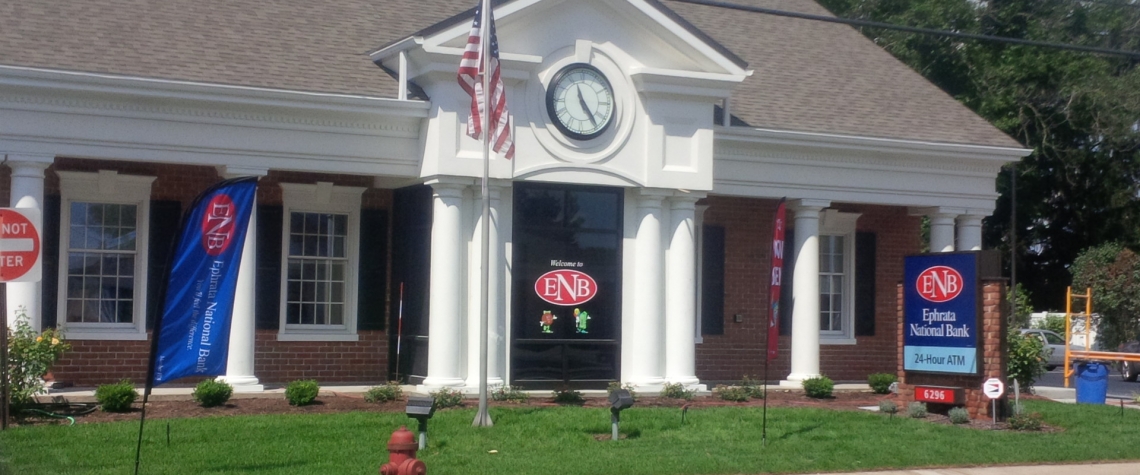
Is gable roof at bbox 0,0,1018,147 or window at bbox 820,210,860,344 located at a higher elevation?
gable roof at bbox 0,0,1018,147

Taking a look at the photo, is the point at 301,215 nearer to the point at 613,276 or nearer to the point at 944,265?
the point at 613,276

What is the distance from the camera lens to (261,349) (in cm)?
2009

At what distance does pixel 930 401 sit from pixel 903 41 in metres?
25.6

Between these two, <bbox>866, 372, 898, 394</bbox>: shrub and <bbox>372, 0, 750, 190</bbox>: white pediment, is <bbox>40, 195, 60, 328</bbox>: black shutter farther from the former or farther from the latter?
<bbox>866, 372, 898, 394</bbox>: shrub

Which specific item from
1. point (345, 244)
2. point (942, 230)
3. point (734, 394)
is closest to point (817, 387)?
point (734, 394)

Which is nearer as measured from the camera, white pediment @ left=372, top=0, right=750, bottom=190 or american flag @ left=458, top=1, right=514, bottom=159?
american flag @ left=458, top=1, right=514, bottom=159

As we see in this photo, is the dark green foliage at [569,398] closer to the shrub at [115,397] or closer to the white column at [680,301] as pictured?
the white column at [680,301]

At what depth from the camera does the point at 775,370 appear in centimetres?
2350

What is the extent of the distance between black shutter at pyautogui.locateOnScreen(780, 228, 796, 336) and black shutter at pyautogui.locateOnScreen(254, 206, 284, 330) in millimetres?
8790

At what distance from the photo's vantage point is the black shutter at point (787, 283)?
914 inches

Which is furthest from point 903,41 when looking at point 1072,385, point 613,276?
point 613,276

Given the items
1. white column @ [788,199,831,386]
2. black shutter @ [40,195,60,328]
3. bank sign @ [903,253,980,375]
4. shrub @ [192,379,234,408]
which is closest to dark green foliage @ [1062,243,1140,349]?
white column @ [788,199,831,386]

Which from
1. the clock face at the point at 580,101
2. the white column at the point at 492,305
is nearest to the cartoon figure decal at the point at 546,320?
the white column at the point at 492,305

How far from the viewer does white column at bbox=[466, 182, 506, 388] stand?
18.8 metres
